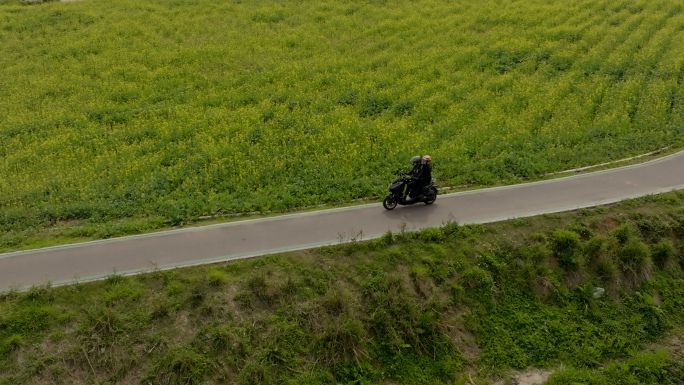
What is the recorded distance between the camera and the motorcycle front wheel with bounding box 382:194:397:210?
1428 centimetres

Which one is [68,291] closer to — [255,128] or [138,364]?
[138,364]

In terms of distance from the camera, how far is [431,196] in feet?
47.6

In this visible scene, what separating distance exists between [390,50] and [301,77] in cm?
661

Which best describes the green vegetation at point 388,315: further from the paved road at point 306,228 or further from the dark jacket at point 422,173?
the dark jacket at point 422,173

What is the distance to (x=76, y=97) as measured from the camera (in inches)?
914

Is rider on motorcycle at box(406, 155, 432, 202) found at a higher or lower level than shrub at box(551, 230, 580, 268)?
higher

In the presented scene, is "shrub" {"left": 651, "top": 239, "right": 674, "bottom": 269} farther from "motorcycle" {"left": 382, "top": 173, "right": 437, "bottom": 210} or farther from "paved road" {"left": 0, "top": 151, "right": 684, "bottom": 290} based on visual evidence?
"motorcycle" {"left": 382, "top": 173, "right": 437, "bottom": 210}

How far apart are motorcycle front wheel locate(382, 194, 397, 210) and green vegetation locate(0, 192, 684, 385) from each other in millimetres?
1523

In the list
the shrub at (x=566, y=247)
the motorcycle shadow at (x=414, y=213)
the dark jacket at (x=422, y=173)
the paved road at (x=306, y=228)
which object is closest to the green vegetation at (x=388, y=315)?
the shrub at (x=566, y=247)

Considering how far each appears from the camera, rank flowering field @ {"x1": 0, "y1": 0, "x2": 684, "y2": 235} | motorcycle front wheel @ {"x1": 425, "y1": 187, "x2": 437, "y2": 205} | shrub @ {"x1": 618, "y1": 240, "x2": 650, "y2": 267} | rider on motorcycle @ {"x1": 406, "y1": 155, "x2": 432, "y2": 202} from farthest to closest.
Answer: flowering field @ {"x1": 0, "y1": 0, "x2": 684, "y2": 235} → motorcycle front wheel @ {"x1": 425, "y1": 187, "x2": 437, "y2": 205} → rider on motorcycle @ {"x1": 406, "y1": 155, "x2": 432, "y2": 202} → shrub @ {"x1": 618, "y1": 240, "x2": 650, "y2": 267}

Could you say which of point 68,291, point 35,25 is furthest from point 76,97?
point 68,291

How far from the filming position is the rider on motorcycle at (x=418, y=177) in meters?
13.9

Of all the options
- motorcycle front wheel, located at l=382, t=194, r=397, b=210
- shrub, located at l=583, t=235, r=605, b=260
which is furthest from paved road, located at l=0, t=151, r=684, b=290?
shrub, located at l=583, t=235, r=605, b=260

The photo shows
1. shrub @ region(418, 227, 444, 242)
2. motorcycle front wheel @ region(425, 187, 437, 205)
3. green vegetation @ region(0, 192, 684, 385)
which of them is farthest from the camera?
motorcycle front wheel @ region(425, 187, 437, 205)
